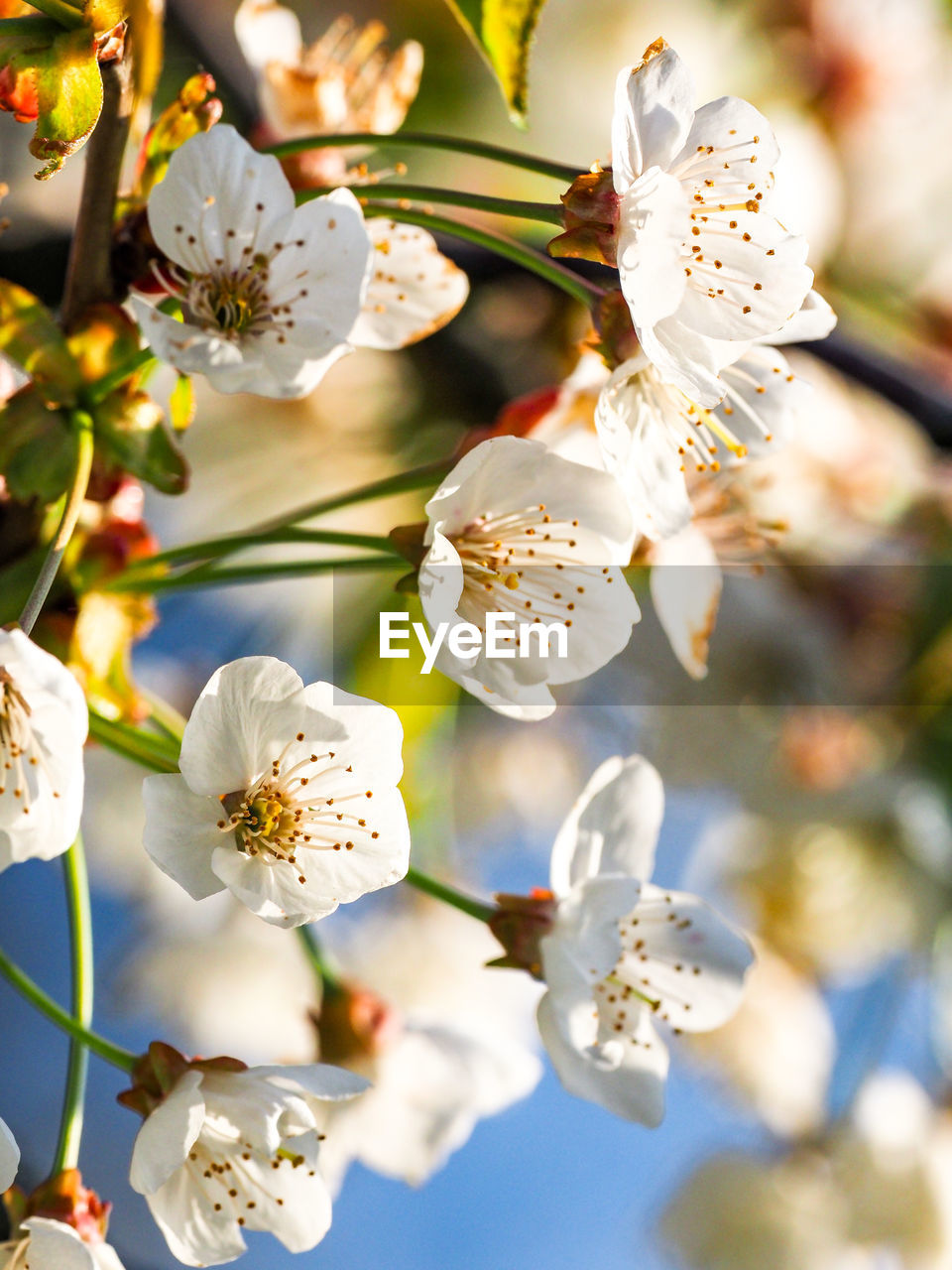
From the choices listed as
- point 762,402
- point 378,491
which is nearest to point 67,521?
point 378,491

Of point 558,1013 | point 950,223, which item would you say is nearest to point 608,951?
point 558,1013

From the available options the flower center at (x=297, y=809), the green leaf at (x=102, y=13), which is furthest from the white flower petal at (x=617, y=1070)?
the green leaf at (x=102, y=13)

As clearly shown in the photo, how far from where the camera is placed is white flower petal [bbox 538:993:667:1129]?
1.28ft

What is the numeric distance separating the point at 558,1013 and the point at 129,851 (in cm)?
95

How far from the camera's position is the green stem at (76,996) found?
387mm

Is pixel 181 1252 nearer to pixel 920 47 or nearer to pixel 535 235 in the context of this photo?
pixel 535 235

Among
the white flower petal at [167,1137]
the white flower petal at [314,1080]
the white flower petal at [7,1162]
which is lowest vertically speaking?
the white flower petal at [167,1137]

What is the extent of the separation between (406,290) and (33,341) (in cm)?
14

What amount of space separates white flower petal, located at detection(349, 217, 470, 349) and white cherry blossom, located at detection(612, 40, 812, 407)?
0.11 meters

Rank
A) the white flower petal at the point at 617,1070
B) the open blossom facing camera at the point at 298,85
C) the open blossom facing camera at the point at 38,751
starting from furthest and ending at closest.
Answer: the open blossom facing camera at the point at 298,85 < the white flower petal at the point at 617,1070 < the open blossom facing camera at the point at 38,751

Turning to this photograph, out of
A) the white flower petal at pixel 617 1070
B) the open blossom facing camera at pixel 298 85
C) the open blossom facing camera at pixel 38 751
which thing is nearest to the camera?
the open blossom facing camera at pixel 38 751

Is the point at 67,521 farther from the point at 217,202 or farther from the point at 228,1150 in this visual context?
the point at 228,1150

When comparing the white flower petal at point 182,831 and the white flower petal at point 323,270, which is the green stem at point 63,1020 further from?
the white flower petal at point 323,270

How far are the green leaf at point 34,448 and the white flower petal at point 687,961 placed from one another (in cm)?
26
